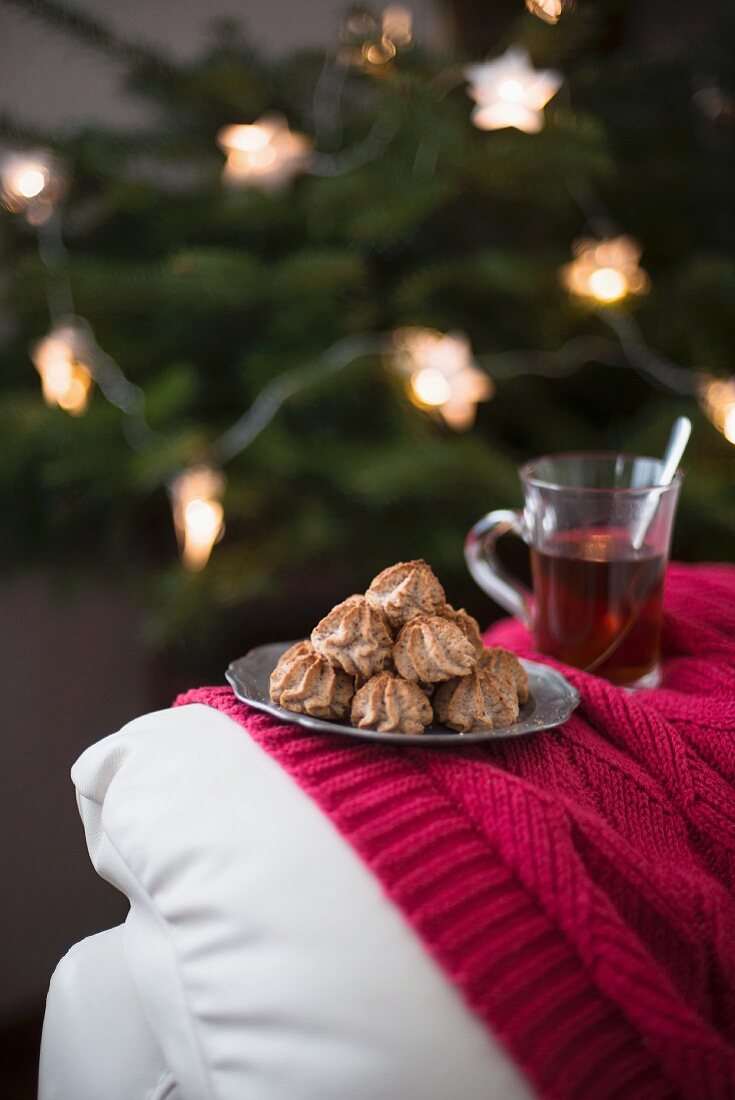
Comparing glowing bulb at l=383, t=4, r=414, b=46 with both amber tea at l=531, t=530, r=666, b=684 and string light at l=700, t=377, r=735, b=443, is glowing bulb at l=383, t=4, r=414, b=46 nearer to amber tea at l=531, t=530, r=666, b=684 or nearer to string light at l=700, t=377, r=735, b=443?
string light at l=700, t=377, r=735, b=443

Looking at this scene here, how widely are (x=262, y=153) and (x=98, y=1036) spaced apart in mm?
1105

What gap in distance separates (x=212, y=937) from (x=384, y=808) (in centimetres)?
8

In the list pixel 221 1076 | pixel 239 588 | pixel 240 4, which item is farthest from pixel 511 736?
pixel 240 4

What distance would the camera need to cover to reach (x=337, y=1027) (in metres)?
0.32

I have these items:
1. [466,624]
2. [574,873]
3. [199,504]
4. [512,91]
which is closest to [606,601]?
[466,624]

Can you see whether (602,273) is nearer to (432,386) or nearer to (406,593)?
(432,386)

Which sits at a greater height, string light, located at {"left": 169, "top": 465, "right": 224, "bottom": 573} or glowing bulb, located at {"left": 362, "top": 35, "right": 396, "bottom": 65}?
glowing bulb, located at {"left": 362, "top": 35, "right": 396, "bottom": 65}

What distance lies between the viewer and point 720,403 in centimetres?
129

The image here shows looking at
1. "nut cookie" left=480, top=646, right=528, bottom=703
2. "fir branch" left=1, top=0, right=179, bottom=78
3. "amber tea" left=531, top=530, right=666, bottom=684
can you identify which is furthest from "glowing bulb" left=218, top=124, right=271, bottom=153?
"nut cookie" left=480, top=646, right=528, bottom=703

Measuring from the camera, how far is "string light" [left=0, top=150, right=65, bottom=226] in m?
1.18

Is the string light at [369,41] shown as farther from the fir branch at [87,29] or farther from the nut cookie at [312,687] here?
the nut cookie at [312,687]

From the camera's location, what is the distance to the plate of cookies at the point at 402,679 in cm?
42

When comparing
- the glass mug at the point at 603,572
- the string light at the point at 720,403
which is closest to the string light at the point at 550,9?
the string light at the point at 720,403

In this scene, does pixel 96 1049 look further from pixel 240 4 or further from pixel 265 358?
pixel 240 4
